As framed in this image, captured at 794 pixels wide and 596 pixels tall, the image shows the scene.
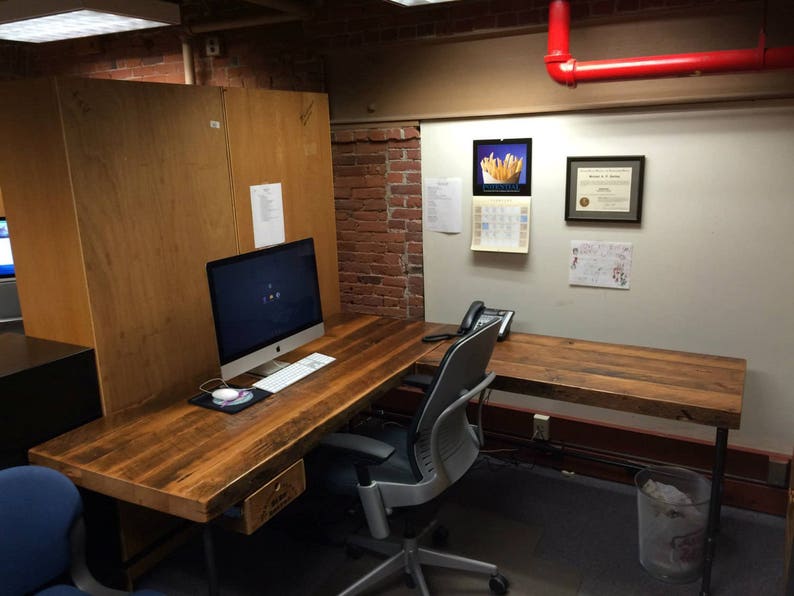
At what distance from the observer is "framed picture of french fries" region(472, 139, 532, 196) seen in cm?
304

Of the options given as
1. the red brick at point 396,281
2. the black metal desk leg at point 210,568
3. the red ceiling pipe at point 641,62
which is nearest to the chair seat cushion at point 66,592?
the black metal desk leg at point 210,568

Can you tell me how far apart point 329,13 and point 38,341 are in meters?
2.19

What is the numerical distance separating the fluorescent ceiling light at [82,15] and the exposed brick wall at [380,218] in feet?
3.62

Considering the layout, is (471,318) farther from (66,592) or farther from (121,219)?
(66,592)

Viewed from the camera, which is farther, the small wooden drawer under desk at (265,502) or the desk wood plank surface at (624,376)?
the desk wood plank surface at (624,376)

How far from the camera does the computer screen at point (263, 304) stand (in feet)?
7.32

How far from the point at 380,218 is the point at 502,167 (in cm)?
76

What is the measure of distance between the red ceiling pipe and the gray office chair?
1.21 m

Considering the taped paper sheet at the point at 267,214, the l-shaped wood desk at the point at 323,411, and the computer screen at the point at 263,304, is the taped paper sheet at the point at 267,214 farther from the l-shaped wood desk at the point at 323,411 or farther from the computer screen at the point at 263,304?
the l-shaped wood desk at the point at 323,411

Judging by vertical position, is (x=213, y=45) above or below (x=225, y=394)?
above

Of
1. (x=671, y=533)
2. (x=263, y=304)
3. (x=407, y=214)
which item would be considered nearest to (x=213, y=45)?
(x=407, y=214)

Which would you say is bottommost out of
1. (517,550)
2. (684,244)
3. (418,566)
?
(517,550)

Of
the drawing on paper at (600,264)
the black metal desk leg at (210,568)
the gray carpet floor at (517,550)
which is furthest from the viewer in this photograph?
the drawing on paper at (600,264)

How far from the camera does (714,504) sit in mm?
2244
